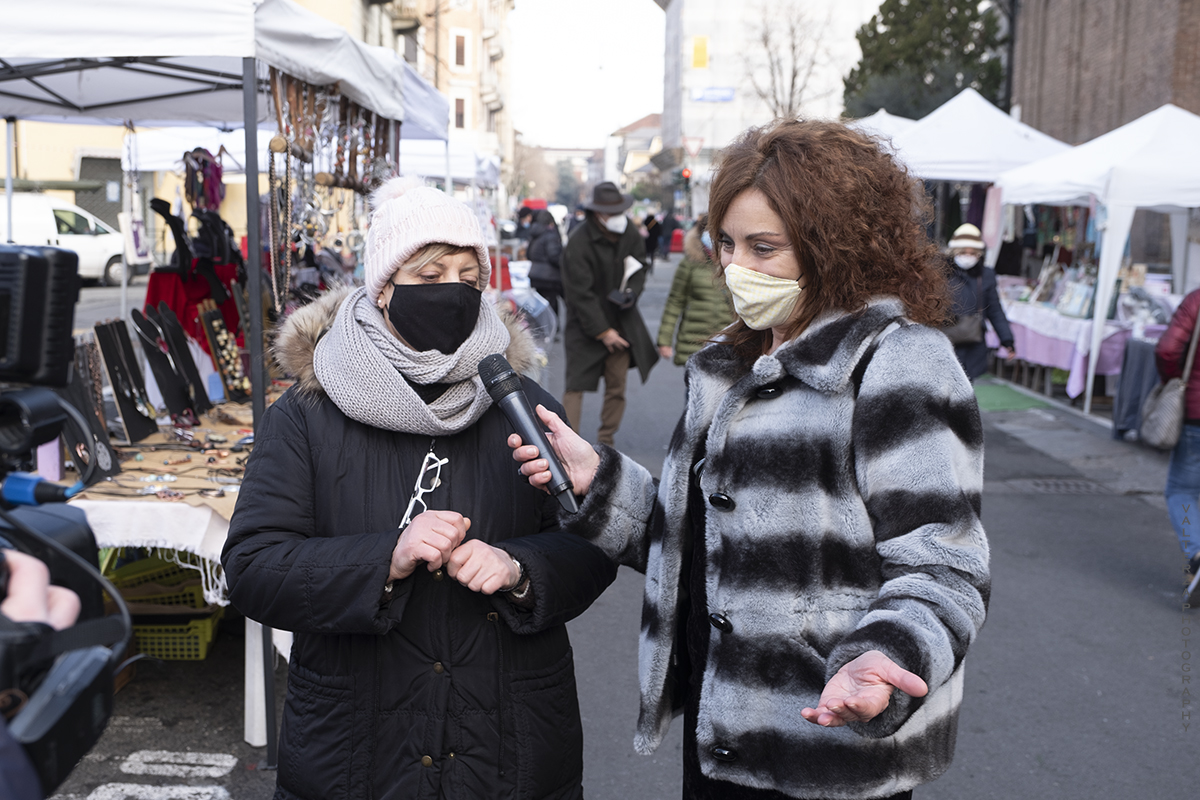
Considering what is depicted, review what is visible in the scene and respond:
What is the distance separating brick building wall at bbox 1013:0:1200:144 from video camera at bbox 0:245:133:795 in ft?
59.7

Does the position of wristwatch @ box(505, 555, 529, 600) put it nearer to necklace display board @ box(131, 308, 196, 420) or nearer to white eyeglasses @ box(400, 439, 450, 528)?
white eyeglasses @ box(400, 439, 450, 528)

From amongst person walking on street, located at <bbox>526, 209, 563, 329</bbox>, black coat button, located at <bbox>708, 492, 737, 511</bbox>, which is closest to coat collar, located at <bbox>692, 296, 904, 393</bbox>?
black coat button, located at <bbox>708, 492, 737, 511</bbox>

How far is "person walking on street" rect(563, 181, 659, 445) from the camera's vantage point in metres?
7.45

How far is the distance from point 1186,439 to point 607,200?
13.7 feet

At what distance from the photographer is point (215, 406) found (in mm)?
5309

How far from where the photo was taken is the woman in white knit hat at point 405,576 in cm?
185

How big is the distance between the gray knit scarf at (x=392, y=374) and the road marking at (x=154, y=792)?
203 cm

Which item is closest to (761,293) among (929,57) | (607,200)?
(607,200)

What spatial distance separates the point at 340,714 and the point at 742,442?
89 cm

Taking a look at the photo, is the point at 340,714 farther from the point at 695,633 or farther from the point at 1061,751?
the point at 1061,751

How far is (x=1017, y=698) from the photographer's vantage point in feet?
13.8

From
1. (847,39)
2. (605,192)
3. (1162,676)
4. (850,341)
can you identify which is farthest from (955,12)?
(847,39)

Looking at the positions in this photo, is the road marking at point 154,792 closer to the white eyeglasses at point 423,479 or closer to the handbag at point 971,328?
the white eyeglasses at point 423,479

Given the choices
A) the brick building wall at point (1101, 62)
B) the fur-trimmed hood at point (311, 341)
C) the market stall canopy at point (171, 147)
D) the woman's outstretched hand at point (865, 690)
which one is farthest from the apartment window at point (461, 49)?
the woman's outstretched hand at point (865, 690)
